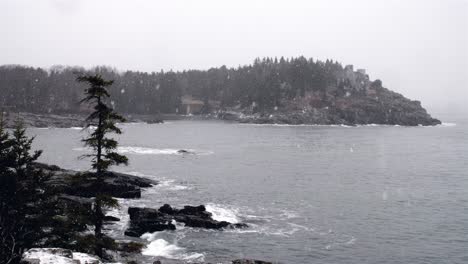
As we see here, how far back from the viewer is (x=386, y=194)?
70375 millimetres

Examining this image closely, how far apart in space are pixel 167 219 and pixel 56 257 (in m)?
22.1

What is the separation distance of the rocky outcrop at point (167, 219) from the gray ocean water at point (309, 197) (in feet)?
4.46

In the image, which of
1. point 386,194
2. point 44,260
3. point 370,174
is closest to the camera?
point 44,260

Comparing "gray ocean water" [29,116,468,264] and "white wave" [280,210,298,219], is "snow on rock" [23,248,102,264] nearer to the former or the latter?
"gray ocean water" [29,116,468,264]

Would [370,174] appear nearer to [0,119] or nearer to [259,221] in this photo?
[259,221]

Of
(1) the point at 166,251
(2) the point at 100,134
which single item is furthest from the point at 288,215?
(2) the point at 100,134

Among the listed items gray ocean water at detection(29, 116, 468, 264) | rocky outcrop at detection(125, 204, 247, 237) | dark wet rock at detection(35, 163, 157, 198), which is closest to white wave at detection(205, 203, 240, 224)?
gray ocean water at detection(29, 116, 468, 264)

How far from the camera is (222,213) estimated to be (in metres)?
56.3

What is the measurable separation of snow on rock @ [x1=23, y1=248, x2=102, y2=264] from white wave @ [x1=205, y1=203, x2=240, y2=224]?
24479 millimetres

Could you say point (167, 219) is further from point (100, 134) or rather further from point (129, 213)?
point (100, 134)

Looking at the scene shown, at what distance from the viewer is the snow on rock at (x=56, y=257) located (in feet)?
90.1

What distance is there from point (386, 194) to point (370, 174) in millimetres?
20486

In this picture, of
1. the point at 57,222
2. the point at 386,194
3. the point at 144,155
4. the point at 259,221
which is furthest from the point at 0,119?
the point at 144,155

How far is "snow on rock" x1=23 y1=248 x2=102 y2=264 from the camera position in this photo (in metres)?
27.5
